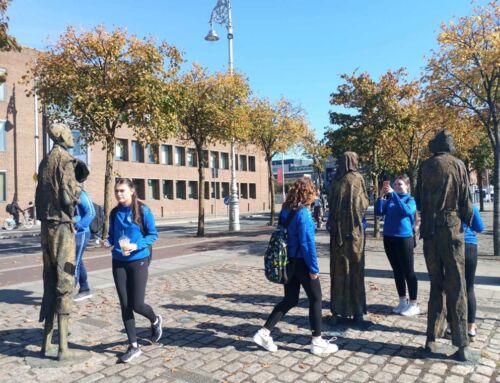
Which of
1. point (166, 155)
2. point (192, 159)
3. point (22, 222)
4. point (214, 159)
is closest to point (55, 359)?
point (22, 222)

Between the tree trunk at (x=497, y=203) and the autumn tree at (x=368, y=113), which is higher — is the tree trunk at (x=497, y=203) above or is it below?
below

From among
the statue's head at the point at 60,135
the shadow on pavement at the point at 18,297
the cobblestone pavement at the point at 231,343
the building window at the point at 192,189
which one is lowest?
the cobblestone pavement at the point at 231,343

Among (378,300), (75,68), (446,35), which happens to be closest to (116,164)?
(75,68)

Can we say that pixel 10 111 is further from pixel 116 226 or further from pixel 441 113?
pixel 116 226

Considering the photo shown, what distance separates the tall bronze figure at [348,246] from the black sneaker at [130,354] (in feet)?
7.66

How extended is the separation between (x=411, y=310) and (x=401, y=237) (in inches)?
38.2

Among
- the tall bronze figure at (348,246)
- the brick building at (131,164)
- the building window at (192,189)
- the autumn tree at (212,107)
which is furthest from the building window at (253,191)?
the tall bronze figure at (348,246)

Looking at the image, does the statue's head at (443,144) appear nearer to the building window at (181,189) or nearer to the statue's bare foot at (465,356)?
the statue's bare foot at (465,356)

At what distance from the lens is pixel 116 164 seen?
37219mm

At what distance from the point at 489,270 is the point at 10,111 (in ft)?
102

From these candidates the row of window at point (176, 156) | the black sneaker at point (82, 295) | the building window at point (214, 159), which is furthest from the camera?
the building window at point (214, 159)

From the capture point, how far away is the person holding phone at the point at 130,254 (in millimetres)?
4309

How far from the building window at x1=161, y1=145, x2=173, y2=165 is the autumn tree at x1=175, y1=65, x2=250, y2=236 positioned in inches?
990

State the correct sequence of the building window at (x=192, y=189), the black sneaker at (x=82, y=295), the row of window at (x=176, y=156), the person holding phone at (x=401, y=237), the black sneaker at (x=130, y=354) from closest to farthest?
the black sneaker at (x=130, y=354), the person holding phone at (x=401, y=237), the black sneaker at (x=82, y=295), the row of window at (x=176, y=156), the building window at (x=192, y=189)
